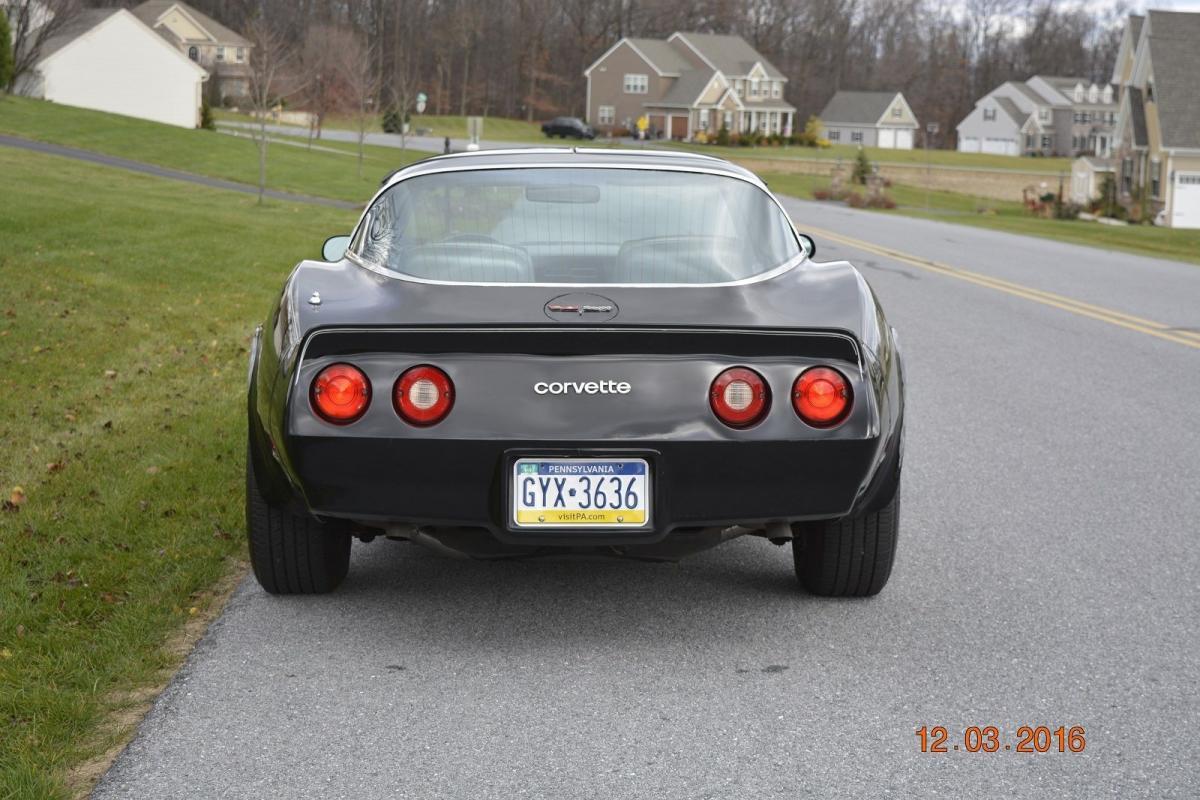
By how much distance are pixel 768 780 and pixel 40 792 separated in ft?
5.28

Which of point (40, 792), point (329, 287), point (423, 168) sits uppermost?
point (423, 168)

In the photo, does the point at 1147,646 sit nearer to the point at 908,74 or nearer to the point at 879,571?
the point at 879,571

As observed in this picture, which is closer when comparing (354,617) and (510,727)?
(510,727)

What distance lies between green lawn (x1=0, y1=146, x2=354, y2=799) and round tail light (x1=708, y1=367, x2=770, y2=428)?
1.72 metres

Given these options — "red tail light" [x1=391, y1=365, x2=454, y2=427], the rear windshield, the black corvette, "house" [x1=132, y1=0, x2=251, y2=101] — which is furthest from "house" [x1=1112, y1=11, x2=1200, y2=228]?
"house" [x1=132, y1=0, x2=251, y2=101]

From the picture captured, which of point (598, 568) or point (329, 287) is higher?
point (329, 287)

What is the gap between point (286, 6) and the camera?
95.6m

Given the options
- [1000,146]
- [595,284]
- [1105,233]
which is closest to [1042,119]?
[1000,146]

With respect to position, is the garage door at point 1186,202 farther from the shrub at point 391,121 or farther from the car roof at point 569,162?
the car roof at point 569,162

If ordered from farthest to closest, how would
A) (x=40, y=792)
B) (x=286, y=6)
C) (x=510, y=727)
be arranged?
(x=286, y=6)
(x=510, y=727)
(x=40, y=792)

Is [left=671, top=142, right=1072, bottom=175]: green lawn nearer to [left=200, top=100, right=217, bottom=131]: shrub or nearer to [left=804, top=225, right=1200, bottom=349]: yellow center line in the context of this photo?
[left=200, top=100, right=217, bottom=131]: shrub

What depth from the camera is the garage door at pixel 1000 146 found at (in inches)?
4360

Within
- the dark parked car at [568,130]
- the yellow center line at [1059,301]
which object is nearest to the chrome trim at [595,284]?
the yellow center line at [1059,301]

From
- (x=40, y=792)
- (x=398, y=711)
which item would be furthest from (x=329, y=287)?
(x=40, y=792)
